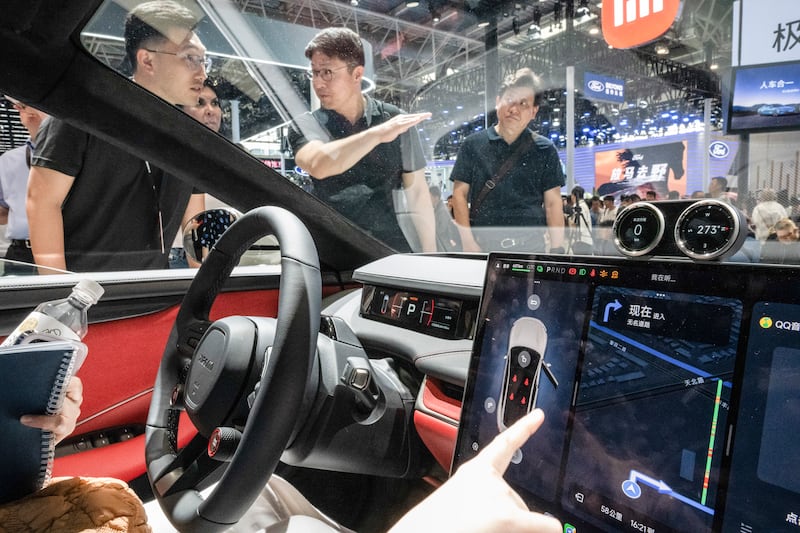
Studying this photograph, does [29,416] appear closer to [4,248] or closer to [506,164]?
[4,248]

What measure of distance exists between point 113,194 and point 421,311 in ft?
4.03

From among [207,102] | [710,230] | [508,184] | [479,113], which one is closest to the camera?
[710,230]

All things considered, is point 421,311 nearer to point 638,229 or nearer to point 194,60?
point 638,229

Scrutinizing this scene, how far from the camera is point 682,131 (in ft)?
14.1

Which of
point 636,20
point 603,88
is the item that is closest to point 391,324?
point 636,20

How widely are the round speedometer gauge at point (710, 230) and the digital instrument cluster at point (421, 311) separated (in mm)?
731

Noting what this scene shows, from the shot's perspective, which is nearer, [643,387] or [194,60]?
[643,387]

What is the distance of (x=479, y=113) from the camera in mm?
2877

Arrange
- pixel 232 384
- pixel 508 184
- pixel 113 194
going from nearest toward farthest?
pixel 232 384
pixel 113 194
pixel 508 184

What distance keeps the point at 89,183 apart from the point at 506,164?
1.71 metres

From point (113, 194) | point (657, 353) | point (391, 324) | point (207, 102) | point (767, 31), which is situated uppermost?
point (767, 31)

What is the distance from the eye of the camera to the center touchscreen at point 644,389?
66 centimetres

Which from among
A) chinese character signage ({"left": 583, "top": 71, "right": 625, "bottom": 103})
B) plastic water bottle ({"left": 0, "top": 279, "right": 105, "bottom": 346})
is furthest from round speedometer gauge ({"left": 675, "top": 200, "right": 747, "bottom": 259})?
chinese character signage ({"left": 583, "top": 71, "right": 625, "bottom": 103})

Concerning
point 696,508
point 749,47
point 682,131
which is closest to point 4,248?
point 696,508
